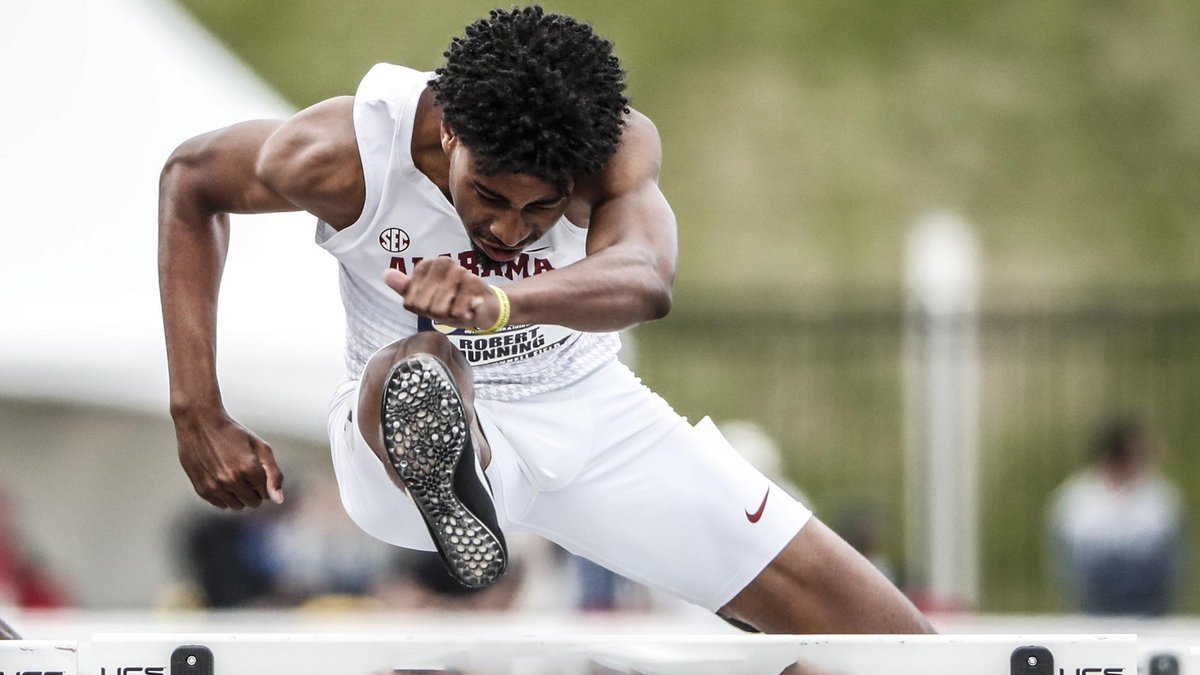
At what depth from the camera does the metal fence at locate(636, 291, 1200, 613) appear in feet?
48.9

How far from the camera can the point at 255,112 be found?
8922 mm

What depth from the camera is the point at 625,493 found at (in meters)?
4.05

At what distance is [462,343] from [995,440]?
13.2m

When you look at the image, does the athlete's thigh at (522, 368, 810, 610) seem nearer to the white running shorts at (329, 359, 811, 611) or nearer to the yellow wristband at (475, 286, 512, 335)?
the white running shorts at (329, 359, 811, 611)

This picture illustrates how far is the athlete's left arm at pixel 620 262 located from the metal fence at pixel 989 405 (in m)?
10.3

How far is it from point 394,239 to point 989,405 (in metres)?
13.4

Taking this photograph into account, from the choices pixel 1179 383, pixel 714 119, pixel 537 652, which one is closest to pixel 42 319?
pixel 537 652

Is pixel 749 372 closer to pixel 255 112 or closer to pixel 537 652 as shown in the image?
pixel 255 112

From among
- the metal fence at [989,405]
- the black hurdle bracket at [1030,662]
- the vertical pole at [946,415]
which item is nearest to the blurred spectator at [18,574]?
the vertical pole at [946,415]

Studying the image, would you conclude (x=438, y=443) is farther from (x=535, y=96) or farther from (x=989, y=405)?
(x=989, y=405)

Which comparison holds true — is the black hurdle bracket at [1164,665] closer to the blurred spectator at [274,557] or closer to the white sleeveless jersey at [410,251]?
the white sleeveless jersey at [410,251]

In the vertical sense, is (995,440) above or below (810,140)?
below

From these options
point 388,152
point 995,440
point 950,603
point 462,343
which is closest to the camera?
point 388,152

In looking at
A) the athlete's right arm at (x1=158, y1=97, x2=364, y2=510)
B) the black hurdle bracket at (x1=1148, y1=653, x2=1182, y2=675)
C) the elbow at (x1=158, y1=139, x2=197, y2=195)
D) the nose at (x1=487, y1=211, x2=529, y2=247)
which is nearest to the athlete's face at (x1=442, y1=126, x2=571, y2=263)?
the nose at (x1=487, y1=211, x2=529, y2=247)
